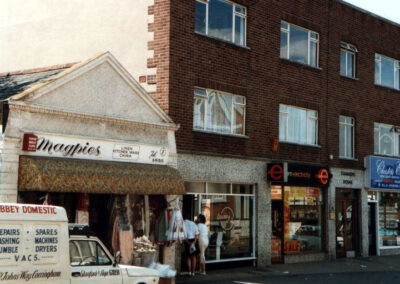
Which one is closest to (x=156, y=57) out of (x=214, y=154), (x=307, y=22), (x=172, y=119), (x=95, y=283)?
(x=172, y=119)

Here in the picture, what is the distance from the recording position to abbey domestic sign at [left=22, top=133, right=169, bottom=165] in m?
13.7

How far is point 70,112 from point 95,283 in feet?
17.5

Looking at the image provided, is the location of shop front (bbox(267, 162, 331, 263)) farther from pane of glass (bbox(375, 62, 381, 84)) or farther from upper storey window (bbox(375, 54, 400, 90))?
upper storey window (bbox(375, 54, 400, 90))

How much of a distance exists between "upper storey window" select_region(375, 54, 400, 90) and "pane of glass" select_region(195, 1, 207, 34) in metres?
10.4

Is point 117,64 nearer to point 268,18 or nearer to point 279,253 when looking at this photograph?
point 268,18

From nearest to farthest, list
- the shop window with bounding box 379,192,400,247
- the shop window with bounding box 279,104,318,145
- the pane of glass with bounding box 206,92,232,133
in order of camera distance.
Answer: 1. the pane of glass with bounding box 206,92,232,133
2. the shop window with bounding box 279,104,318,145
3. the shop window with bounding box 379,192,400,247

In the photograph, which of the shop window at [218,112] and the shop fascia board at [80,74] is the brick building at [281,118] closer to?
the shop window at [218,112]

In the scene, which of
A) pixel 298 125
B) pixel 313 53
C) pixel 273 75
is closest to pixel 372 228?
pixel 298 125

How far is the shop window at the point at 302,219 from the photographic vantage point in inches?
869

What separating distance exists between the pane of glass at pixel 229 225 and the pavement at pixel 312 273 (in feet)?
1.84

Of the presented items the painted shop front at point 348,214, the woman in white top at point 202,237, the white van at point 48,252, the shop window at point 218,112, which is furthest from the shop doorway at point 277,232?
the white van at point 48,252

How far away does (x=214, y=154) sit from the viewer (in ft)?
61.8

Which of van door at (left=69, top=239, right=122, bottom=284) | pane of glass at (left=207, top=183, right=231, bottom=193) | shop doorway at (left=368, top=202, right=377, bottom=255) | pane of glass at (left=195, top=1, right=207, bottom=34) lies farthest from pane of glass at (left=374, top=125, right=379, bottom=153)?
van door at (left=69, top=239, right=122, bottom=284)

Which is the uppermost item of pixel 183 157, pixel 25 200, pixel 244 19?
pixel 244 19
